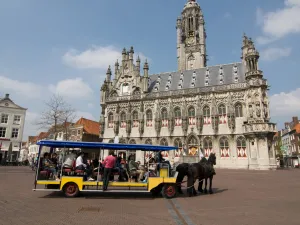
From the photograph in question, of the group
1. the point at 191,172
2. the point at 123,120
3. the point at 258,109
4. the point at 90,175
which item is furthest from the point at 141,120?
the point at 191,172

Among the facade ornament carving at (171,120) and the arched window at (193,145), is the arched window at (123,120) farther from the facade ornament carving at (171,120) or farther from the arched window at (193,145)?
the arched window at (193,145)

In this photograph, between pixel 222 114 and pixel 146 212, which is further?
pixel 222 114

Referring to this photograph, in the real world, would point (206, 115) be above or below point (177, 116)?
below

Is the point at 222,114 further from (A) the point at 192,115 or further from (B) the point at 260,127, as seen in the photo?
(B) the point at 260,127

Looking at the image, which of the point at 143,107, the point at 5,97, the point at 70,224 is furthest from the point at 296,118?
the point at 5,97

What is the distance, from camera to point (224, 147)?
111 feet

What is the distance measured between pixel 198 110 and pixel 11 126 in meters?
38.7

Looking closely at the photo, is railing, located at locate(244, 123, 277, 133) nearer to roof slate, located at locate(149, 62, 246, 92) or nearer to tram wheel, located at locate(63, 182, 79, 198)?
roof slate, located at locate(149, 62, 246, 92)

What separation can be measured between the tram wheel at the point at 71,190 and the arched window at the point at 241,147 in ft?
95.8

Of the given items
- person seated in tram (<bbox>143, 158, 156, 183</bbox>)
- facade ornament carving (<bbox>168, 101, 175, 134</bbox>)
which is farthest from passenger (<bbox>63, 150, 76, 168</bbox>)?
facade ornament carving (<bbox>168, 101, 175, 134</bbox>)

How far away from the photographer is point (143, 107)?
1603 inches

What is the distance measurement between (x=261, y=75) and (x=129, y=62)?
25096mm

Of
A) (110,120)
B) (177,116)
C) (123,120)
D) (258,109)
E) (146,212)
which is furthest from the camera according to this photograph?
(110,120)

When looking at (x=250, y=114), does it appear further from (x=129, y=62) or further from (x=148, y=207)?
(x=148, y=207)
